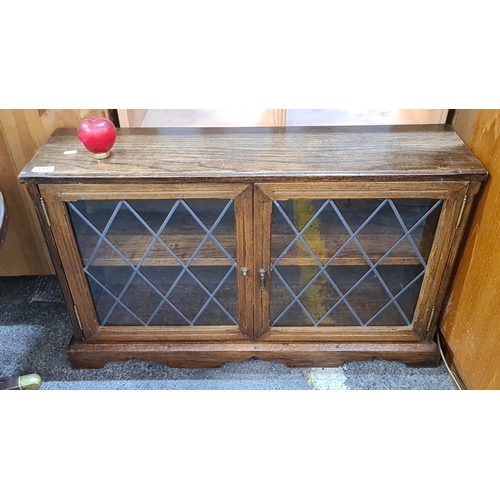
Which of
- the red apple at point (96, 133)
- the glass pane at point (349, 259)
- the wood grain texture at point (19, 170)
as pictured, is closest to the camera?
the red apple at point (96, 133)

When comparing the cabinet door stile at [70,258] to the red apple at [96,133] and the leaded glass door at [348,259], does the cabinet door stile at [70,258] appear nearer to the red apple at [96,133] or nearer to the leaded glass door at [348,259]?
the red apple at [96,133]

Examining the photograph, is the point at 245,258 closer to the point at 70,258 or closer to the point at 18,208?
the point at 70,258

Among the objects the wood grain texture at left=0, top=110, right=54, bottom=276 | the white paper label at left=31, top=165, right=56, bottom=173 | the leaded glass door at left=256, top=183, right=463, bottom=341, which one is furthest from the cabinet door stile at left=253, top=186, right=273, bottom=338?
the wood grain texture at left=0, top=110, right=54, bottom=276

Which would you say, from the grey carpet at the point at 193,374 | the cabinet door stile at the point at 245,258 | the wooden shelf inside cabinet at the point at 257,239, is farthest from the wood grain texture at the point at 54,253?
A: the cabinet door stile at the point at 245,258

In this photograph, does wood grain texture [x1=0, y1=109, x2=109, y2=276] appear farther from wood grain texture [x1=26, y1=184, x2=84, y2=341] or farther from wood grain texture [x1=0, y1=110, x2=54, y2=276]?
wood grain texture [x1=26, y1=184, x2=84, y2=341]

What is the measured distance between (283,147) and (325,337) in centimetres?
51

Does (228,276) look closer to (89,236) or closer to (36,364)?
(89,236)

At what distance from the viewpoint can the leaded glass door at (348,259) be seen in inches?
41.1

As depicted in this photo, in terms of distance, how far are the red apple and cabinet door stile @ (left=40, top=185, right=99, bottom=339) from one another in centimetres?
13

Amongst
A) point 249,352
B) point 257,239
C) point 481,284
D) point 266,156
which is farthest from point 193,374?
point 481,284

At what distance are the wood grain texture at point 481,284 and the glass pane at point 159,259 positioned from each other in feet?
1.77

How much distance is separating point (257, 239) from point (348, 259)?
0.23 meters

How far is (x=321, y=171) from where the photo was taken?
99 centimetres

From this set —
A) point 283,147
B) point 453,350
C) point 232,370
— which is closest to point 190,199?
point 283,147
